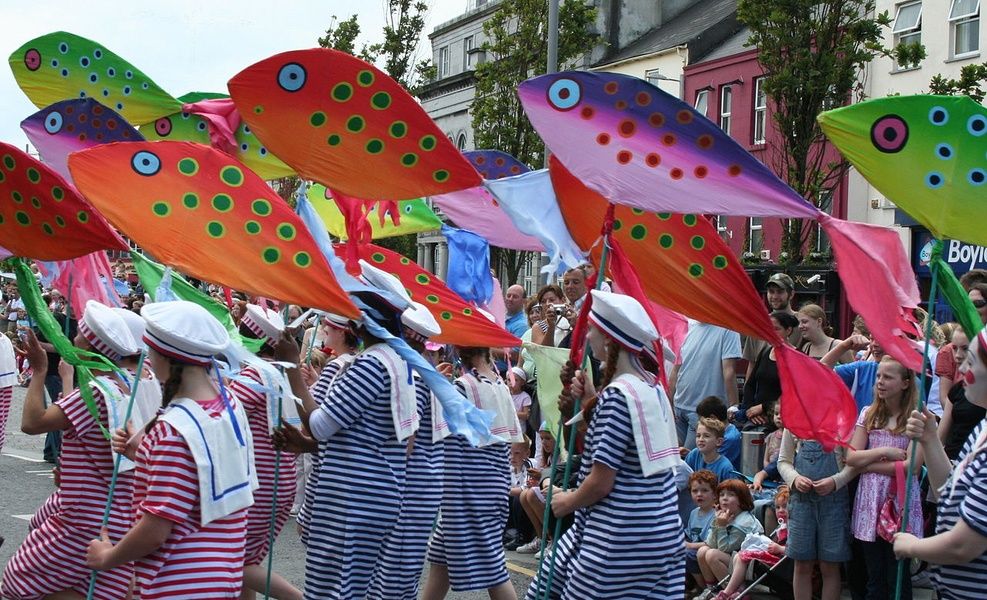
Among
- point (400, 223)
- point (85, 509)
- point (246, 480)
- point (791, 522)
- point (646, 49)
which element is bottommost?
point (791, 522)

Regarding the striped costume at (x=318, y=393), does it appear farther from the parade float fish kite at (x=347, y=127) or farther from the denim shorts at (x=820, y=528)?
the denim shorts at (x=820, y=528)

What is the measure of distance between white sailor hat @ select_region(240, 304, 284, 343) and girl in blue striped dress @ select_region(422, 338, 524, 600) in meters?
1.23

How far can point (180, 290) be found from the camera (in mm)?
7238

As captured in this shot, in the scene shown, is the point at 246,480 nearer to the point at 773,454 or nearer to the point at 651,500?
the point at 651,500

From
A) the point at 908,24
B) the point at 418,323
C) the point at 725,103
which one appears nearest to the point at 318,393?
the point at 418,323

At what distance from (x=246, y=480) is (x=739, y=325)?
111 inches

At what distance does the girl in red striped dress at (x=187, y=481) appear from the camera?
4.20 m

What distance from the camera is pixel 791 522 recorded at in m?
7.58

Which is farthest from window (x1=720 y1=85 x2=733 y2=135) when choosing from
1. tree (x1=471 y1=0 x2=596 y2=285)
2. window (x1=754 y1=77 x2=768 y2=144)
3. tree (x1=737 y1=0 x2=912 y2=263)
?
tree (x1=737 y1=0 x2=912 y2=263)

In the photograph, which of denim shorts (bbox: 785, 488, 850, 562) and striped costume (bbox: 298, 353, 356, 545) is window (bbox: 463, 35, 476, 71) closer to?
denim shorts (bbox: 785, 488, 850, 562)

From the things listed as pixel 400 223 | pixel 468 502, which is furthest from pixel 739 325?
pixel 400 223

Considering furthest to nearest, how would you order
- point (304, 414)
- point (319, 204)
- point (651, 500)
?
point (319, 204) < point (304, 414) < point (651, 500)

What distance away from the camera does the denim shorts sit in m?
7.43

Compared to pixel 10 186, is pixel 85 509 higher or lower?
lower
